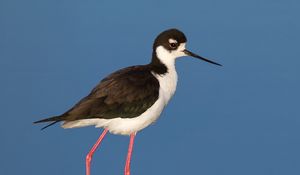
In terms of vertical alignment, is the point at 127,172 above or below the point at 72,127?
below

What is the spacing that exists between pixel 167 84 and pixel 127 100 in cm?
58

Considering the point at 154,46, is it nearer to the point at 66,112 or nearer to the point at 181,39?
the point at 181,39

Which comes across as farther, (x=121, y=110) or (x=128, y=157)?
(x=128, y=157)

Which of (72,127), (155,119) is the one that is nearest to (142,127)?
(155,119)

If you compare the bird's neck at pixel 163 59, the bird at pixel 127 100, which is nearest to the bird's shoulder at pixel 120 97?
the bird at pixel 127 100

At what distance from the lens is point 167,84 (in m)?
9.49

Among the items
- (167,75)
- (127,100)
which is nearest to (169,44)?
(167,75)

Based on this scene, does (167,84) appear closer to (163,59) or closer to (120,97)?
(163,59)

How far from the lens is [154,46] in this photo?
9.72 meters

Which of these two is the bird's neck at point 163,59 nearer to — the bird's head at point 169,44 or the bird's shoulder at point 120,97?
the bird's head at point 169,44

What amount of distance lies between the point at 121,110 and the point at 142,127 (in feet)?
1.27

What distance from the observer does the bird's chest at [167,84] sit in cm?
941

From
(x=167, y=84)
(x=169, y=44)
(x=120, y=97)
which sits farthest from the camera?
(x=169, y=44)

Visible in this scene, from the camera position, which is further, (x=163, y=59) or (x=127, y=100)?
(x=163, y=59)
